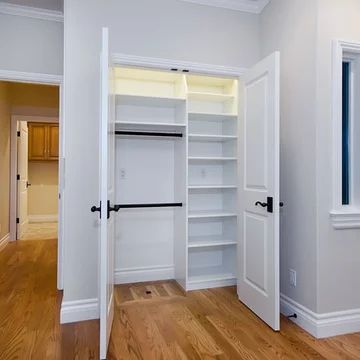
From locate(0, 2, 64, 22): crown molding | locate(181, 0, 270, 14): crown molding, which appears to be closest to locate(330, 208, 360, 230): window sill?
locate(181, 0, 270, 14): crown molding

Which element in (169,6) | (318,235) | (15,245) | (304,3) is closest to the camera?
(318,235)

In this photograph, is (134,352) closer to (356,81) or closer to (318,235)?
(318,235)

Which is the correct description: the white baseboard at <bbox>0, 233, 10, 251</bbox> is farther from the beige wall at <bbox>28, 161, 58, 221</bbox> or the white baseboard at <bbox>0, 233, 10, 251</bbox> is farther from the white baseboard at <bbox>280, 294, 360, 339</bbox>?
the white baseboard at <bbox>280, 294, 360, 339</bbox>

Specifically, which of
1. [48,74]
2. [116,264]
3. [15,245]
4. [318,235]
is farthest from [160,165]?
[15,245]

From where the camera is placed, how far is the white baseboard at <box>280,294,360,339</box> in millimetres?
2316

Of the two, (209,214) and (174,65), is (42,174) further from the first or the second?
(174,65)

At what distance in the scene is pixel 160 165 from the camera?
365cm

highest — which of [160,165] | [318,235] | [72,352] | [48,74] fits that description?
[48,74]

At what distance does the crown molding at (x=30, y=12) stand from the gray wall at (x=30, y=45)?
0.03 metres

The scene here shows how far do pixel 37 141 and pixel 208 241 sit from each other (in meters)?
5.42

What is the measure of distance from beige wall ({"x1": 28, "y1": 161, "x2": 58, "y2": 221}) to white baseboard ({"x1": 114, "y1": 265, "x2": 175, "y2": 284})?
4.60 m

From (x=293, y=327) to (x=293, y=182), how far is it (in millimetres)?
1136

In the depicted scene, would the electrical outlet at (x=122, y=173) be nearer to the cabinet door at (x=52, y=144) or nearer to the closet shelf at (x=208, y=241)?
the closet shelf at (x=208, y=241)

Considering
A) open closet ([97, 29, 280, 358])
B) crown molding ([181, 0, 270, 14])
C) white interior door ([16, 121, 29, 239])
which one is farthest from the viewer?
white interior door ([16, 121, 29, 239])
